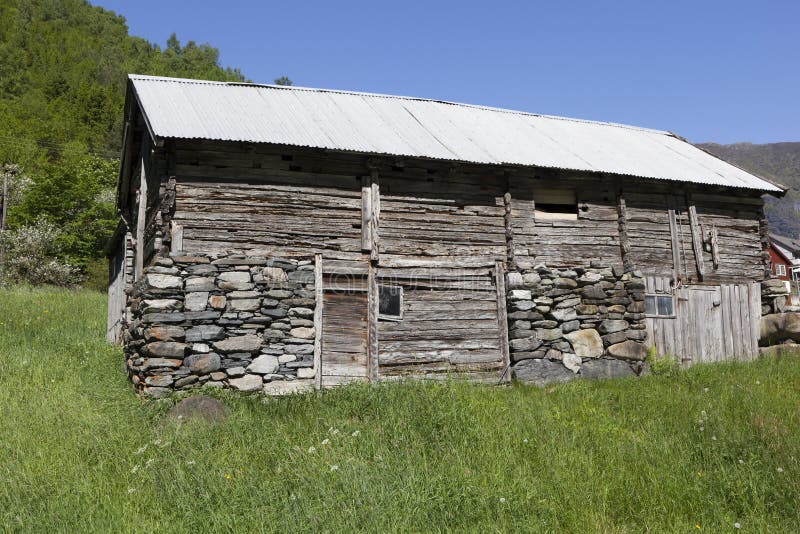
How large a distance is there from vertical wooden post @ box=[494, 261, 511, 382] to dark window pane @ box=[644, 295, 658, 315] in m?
3.53

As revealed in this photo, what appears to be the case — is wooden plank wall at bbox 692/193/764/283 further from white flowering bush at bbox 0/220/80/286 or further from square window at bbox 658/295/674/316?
white flowering bush at bbox 0/220/80/286

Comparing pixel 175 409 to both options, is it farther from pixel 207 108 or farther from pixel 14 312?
pixel 14 312

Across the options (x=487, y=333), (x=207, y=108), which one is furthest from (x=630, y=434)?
(x=207, y=108)

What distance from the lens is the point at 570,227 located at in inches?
541

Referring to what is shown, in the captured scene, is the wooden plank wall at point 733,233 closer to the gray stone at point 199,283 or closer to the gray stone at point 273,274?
the gray stone at point 273,274

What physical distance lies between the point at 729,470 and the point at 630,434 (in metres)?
1.29

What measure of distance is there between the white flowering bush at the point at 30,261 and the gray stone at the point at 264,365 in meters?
25.3

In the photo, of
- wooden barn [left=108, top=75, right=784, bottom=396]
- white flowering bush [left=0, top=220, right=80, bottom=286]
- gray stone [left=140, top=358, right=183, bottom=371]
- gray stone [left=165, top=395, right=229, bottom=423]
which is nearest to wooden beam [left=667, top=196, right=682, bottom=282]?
wooden barn [left=108, top=75, right=784, bottom=396]

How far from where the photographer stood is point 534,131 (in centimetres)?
1588

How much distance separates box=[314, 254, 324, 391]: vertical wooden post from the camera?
10852 mm

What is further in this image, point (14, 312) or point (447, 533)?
point (14, 312)

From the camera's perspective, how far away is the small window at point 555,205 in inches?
537

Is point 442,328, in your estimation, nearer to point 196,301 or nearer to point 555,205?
point 555,205

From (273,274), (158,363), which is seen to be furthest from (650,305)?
(158,363)
